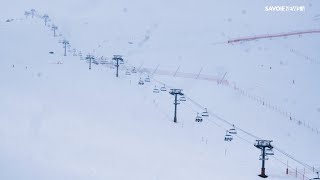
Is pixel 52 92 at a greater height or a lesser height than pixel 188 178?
greater

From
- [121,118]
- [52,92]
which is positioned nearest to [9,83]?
→ [52,92]

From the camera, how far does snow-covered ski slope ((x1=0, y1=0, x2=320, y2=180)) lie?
3094 cm

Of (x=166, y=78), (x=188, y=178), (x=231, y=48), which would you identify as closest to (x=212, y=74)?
(x=166, y=78)

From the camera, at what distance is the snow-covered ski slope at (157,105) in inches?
1218

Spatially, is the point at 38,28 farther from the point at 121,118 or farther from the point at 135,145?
the point at 135,145

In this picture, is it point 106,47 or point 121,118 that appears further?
point 106,47

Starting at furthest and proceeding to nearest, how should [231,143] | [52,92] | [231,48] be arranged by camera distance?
[231,48] < [52,92] < [231,143]

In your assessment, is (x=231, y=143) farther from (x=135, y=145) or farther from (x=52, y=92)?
(x=52, y=92)

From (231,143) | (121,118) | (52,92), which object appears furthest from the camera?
(52,92)

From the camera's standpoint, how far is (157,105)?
5366 centimetres

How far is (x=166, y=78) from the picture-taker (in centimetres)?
7162

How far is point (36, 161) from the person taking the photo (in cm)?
2727

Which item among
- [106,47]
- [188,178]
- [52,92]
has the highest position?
[106,47]

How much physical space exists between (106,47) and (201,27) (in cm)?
3248
